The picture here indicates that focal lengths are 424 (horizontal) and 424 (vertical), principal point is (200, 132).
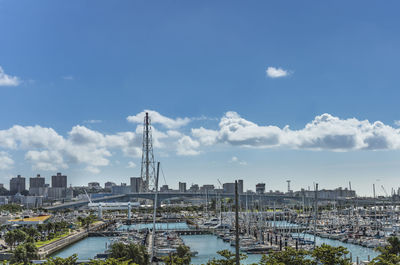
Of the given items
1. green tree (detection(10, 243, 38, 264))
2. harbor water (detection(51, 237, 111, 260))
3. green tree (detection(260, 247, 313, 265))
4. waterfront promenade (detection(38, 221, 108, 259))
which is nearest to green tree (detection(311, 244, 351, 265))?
green tree (detection(260, 247, 313, 265))

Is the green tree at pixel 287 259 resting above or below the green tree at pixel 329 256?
below

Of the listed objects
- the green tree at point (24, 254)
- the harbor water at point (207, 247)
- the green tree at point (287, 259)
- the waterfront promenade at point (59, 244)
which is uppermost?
the green tree at point (287, 259)

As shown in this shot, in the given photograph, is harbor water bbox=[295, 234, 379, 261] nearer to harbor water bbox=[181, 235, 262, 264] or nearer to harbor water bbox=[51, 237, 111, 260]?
harbor water bbox=[181, 235, 262, 264]

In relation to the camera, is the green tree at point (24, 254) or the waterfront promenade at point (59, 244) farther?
the waterfront promenade at point (59, 244)

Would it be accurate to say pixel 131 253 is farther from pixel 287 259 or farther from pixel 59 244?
pixel 59 244

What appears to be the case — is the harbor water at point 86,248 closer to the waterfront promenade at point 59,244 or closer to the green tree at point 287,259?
the waterfront promenade at point 59,244

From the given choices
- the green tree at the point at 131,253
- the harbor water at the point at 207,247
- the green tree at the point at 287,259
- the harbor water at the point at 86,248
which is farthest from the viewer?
the harbor water at the point at 86,248

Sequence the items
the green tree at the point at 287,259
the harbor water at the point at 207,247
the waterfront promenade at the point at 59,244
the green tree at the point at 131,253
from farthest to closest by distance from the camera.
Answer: the harbor water at the point at 207,247
the waterfront promenade at the point at 59,244
the green tree at the point at 131,253
the green tree at the point at 287,259

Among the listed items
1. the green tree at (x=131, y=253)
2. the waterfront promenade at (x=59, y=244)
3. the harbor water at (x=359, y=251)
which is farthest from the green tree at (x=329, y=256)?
the waterfront promenade at (x=59, y=244)

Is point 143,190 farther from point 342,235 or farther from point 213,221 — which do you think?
point 342,235

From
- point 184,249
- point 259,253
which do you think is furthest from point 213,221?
point 184,249

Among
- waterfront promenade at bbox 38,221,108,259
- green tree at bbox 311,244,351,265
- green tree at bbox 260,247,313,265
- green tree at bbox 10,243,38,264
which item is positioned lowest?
waterfront promenade at bbox 38,221,108,259

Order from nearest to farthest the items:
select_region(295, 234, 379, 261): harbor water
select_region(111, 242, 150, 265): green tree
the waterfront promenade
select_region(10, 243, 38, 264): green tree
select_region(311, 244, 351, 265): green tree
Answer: select_region(311, 244, 351, 265): green tree → select_region(111, 242, 150, 265): green tree → select_region(10, 243, 38, 264): green tree → the waterfront promenade → select_region(295, 234, 379, 261): harbor water
